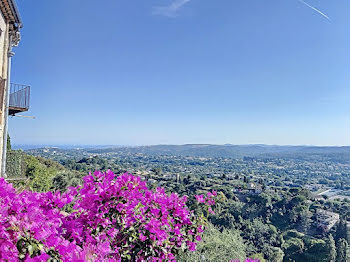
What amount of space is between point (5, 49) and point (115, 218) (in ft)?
21.9

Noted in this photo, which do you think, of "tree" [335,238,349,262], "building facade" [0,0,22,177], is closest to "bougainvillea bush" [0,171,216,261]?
"building facade" [0,0,22,177]

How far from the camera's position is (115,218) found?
197cm

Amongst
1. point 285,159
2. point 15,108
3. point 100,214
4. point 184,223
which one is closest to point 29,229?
point 100,214

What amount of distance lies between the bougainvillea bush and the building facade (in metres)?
5.62

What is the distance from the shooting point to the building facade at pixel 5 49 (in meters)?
6.07

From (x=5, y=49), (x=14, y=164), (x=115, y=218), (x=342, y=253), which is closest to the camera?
(x=115, y=218)

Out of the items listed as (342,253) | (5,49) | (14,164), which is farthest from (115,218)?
(342,253)

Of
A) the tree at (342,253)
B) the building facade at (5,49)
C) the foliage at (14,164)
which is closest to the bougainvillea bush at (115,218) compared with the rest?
the building facade at (5,49)

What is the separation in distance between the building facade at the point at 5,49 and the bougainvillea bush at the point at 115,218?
18.4ft

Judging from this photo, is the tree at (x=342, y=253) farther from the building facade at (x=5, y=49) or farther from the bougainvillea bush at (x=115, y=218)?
the building facade at (x=5, y=49)

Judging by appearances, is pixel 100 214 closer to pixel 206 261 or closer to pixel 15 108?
pixel 206 261

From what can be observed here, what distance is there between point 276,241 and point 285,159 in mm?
143242

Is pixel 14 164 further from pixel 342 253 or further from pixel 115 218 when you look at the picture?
pixel 342 253

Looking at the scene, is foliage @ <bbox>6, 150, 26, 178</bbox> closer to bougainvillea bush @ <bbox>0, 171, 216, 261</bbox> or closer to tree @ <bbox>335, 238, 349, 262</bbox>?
bougainvillea bush @ <bbox>0, 171, 216, 261</bbox>
